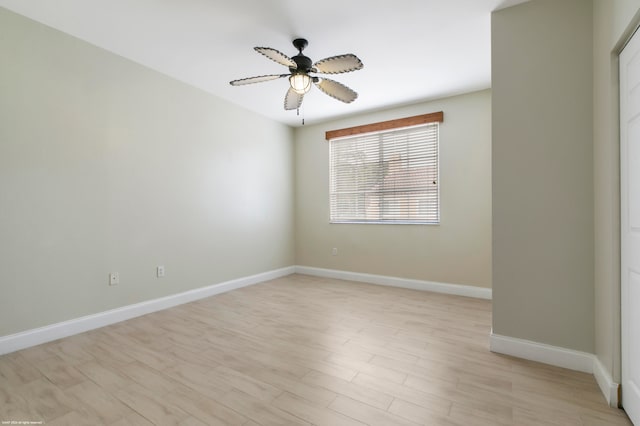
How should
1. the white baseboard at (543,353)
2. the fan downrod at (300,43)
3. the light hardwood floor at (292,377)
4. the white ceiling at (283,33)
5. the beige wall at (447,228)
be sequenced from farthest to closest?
the beige wall at (447,228)
the fan downrod at (300,43)
the white ceiling at (283,33)
the white baseboard at (543,353)
the light hardwood floor at (292,377)

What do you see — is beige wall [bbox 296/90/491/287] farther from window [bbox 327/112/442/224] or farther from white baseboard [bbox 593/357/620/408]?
white baseboard [bbox 593/357/620/408]

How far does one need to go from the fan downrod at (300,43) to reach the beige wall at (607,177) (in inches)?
81.9

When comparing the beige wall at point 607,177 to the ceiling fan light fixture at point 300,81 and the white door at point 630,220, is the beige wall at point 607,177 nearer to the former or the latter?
the white door at point 630,220

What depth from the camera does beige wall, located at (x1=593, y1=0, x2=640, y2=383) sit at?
1.70 m

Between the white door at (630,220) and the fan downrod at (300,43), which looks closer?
the white door at (630,220)

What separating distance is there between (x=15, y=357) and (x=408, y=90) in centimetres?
462

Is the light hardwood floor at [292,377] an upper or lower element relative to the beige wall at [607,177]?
lower

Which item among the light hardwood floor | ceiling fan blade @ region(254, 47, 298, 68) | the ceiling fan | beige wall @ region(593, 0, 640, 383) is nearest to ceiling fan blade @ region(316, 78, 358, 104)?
the ceiling fan

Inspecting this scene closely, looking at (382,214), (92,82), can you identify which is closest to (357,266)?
(382,214)

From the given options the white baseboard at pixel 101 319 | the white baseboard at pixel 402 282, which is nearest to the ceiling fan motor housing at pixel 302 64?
the white baseboard at pixel 101 319

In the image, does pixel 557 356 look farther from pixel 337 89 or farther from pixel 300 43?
pixel 300 43

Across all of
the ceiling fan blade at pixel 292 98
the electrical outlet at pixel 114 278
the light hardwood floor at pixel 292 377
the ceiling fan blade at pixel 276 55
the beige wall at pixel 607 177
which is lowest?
the light hardwood floor at pixel 292 377

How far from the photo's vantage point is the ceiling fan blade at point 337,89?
2739mm

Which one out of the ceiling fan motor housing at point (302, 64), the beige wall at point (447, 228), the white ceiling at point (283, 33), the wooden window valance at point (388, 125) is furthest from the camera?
the wooden window valance at point (388, 125)
